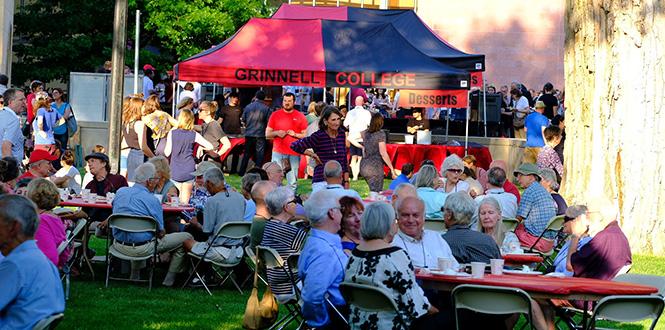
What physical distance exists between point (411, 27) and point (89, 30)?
840 inches

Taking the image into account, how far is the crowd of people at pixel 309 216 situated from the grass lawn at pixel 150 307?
1.32 ft

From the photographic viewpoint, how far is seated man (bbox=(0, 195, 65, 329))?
4695 millimetres

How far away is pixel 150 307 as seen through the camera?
29.6 ft

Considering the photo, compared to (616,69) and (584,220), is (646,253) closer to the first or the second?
(616,69)

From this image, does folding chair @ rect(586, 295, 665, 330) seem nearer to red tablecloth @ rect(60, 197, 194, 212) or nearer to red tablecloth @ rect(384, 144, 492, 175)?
red tablecloth @ rect(60, 197, 194, 212)

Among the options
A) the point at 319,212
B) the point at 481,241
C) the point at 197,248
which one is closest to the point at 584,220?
the point at 481,241

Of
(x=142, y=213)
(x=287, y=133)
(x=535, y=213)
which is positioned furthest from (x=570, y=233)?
(x=287, y=133)

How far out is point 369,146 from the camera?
1548 cm

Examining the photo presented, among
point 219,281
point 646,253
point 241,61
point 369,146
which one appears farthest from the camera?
point 241,61

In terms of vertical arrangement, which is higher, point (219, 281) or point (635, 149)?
point (635, 149)

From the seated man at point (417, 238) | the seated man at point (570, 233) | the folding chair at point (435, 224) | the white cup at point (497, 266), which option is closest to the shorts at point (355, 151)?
the folding chair at point (435, 224)

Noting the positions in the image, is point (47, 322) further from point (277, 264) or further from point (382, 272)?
point (277, 264)

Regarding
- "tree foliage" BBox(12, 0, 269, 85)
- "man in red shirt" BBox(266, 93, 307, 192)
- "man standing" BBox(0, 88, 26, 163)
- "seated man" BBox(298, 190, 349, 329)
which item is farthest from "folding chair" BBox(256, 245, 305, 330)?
"tree foliage" BBox(12, 0, 269, 85)

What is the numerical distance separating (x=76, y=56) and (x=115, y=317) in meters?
32.3
